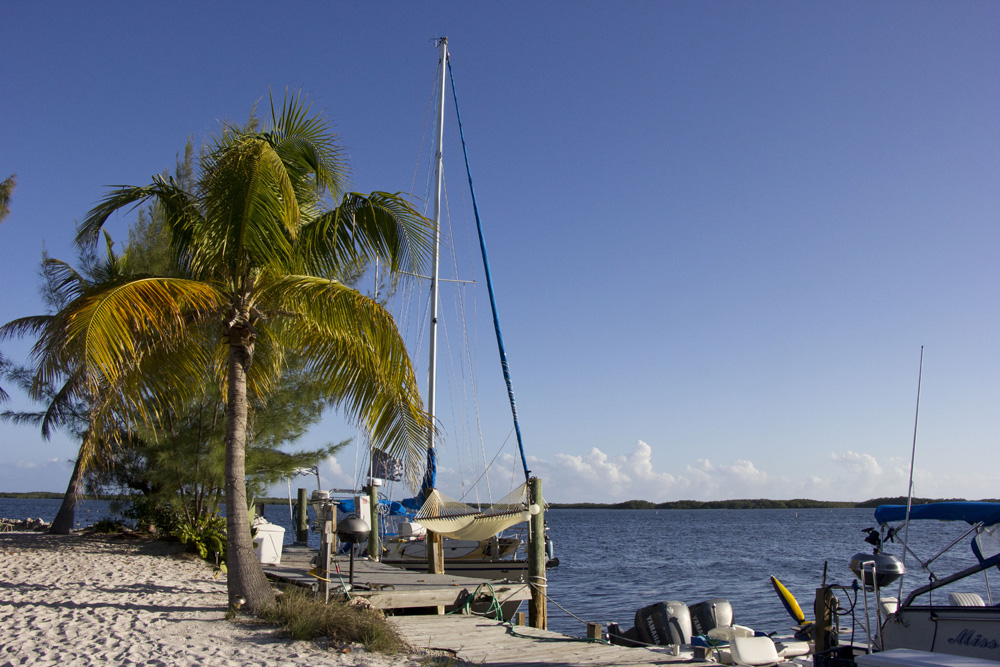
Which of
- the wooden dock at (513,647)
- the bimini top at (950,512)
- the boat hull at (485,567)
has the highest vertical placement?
the bimini top at (950,512)

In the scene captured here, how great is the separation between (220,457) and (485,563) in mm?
7632

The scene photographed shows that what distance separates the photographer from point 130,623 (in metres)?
8.52

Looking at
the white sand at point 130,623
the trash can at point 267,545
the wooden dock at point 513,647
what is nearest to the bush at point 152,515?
the trash can at point 267,545

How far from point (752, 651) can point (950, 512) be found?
320cm

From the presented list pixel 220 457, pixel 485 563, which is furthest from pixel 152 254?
pixel 485 563

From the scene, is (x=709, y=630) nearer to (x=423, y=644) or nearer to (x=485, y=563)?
(x=423, y=644)

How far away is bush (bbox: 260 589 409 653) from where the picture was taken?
8117 millimetres

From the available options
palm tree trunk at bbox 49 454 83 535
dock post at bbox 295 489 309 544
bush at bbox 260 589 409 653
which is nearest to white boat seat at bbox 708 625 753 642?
bush at bbox 260 589 409 653

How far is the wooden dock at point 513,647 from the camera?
8.00 metres

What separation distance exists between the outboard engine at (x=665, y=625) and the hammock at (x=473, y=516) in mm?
2391

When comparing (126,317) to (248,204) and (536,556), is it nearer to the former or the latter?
(248,204)

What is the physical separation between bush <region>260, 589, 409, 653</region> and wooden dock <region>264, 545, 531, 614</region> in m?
1.30

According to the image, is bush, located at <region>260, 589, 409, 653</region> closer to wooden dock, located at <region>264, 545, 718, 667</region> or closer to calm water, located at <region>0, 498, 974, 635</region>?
wooden dock, located at <region>264, 545, 718, 667</region>

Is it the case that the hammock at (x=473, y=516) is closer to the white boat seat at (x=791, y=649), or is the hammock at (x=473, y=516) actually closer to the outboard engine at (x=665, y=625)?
the outboard engine at (x=665, y=625)
